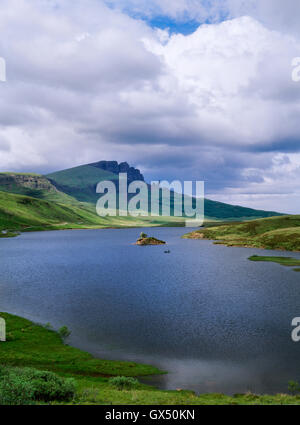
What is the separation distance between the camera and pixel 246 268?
121m

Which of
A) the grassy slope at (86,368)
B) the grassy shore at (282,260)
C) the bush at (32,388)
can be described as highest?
the bush at (32,388)

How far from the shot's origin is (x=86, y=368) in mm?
40938

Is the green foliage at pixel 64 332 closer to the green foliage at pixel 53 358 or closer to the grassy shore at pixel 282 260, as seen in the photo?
the green foliage at pixel 53 358

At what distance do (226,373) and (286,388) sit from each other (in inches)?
304

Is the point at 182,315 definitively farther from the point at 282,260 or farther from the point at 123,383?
the point at 282,260

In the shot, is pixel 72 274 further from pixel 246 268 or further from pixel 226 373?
pixel 226 373

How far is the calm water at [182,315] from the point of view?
4147cm

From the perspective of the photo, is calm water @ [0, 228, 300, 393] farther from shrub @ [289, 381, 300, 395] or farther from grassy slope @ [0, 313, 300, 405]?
grassy slope @ [0, 313, 300, 405]

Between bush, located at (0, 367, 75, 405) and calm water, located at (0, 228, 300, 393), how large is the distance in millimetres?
14648

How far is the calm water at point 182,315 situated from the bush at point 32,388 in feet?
48.1

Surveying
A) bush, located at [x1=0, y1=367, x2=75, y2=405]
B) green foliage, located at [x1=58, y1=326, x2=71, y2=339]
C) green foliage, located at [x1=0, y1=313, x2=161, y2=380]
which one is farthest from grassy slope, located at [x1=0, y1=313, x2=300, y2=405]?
bush, located at [x1=0, y1=367, x2=75, y2=405]

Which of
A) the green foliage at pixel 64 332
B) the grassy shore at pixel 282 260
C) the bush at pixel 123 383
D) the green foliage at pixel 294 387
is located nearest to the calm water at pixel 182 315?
the green foliage at pixel 294 387

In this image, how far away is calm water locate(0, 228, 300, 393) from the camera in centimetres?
4147

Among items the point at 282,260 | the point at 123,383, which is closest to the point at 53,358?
the point at 123,383
